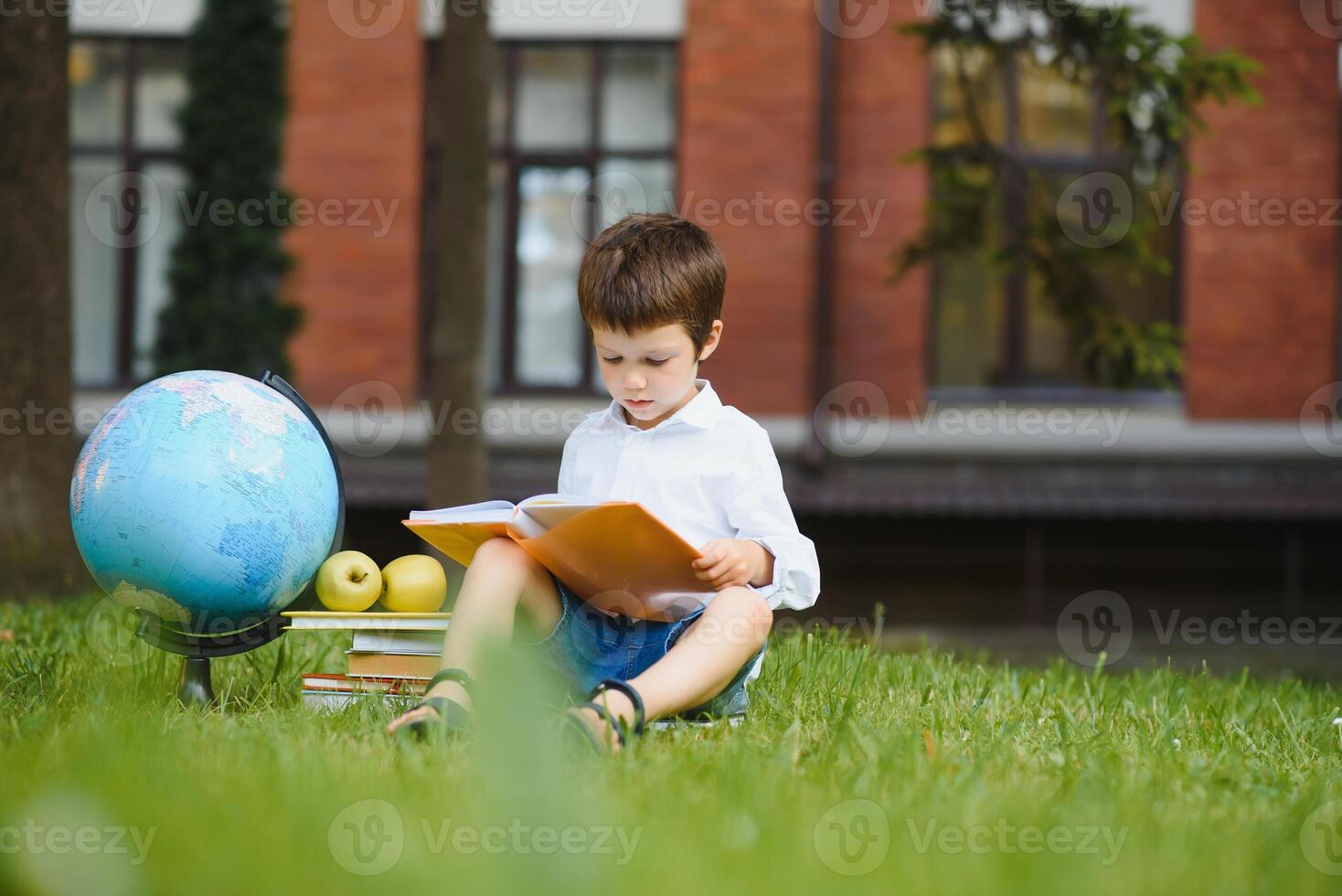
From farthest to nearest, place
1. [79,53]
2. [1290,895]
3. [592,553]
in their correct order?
[79,53], [592,553], [1290,895]

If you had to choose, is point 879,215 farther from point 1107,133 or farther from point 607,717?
point 607,717

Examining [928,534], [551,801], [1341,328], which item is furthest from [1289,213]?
[551,801]

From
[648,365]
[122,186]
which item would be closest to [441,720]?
[648,365]

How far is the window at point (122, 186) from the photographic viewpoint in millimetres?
10789

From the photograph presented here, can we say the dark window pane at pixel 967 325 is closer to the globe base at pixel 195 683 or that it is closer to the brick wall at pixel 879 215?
the brick wall at pixel 879 215

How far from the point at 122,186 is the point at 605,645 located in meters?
9.41

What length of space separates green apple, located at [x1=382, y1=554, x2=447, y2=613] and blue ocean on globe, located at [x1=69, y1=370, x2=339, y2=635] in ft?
0.78

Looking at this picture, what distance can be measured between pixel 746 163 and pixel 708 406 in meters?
7.61

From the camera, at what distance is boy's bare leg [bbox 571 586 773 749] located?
105 inches

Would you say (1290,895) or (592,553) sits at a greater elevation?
(592,553)

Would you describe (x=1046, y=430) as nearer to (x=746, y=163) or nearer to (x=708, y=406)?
(x=746, y=163)

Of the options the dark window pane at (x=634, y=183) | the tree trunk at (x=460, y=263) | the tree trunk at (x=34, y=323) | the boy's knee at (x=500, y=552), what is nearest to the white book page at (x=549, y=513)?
the boy's knee at (x=500, y=552)

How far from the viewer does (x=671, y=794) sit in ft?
7.20

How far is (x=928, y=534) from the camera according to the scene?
9961mm
